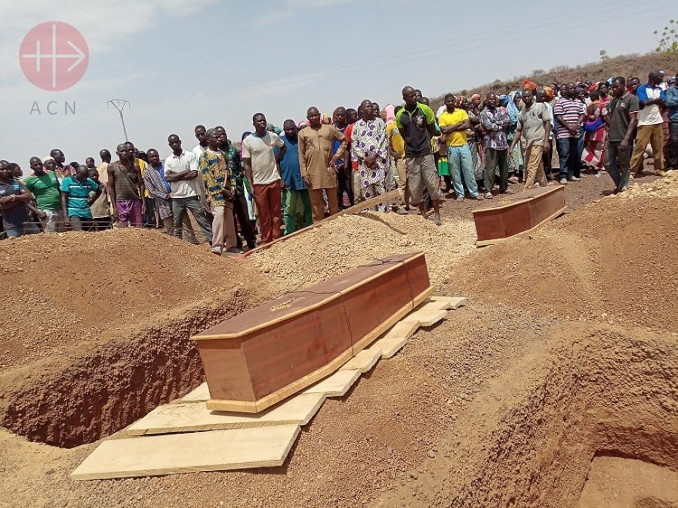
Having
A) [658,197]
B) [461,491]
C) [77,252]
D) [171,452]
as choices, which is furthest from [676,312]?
[77,252]

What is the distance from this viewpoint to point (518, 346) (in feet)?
13.4

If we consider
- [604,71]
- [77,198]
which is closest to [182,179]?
[77,198]

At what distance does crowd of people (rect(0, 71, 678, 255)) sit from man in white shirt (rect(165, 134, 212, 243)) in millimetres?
14

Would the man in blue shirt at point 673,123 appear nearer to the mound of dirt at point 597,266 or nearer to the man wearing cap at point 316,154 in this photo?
the mound of dirt at point 597,266

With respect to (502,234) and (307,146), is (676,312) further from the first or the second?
(307,146)

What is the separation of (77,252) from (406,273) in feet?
11.4

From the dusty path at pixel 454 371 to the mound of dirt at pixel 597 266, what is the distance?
0.02 meters

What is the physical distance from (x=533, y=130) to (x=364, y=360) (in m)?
6.60

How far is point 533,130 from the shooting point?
8695 mm

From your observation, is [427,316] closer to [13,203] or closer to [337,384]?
[337,384]

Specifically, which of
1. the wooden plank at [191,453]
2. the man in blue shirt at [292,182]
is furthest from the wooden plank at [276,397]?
the man in blue shirt at [292,182]

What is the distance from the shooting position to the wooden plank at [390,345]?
362 centimetres

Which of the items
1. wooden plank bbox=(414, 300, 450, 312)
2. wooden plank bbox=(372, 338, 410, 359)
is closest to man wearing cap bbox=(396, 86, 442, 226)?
wooden plank bbox=(414, 300, 450, 312)

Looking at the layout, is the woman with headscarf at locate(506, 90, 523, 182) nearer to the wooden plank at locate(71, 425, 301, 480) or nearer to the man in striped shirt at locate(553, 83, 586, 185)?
the man in striped shirt at locate(553, 83, 586, 185)
